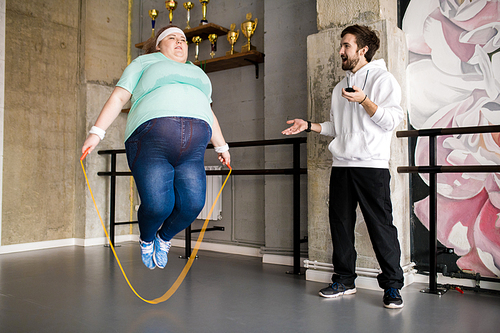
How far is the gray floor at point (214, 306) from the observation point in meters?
1.87

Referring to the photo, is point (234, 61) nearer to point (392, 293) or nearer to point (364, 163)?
point (364, 163)

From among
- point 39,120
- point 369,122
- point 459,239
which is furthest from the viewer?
point 39,120

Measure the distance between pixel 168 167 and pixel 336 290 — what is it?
129 centimetres

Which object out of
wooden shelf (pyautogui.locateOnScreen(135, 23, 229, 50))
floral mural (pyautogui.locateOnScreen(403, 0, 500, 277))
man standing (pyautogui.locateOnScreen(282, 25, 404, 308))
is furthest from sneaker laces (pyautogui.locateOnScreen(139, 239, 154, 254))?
wooden shelf (pyautogui.locateOnScreen(135, 23, 229, 50))

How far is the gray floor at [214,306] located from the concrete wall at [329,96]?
30 centimetres

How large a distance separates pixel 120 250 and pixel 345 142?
9.43 feet

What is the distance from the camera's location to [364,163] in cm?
229

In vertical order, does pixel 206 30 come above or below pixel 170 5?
below

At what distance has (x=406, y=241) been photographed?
2.72 metres

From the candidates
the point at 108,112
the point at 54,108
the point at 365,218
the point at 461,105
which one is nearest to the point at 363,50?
the point at 461,105

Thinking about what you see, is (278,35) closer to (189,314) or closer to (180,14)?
(180,14)

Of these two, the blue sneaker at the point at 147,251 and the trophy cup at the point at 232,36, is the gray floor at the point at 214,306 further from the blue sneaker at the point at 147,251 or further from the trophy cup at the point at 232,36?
the trophy cup at the point at 232,36

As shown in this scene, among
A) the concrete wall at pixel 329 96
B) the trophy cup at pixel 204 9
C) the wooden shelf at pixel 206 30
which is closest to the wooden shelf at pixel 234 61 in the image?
the wooden shelf at pixel 206 30

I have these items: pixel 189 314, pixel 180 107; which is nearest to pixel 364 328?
pixel 189 314
